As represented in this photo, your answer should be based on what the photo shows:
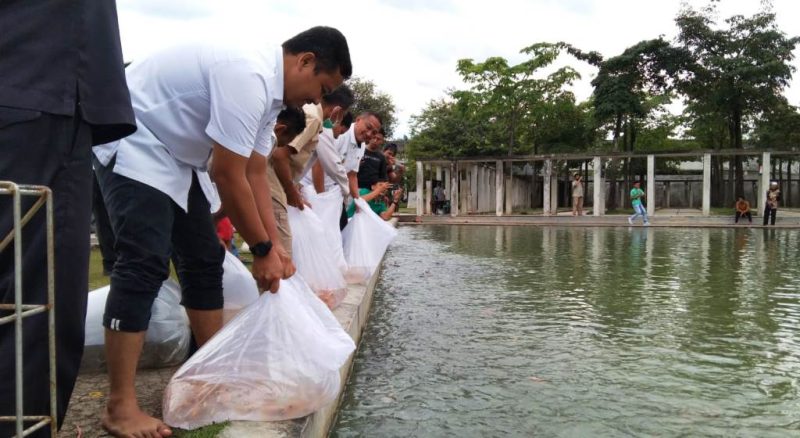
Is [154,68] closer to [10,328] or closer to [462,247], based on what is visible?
[10,328]

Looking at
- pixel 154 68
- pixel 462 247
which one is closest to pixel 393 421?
pixel 154 68

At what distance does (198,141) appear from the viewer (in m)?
2.33

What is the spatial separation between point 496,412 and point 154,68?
6.61 ft

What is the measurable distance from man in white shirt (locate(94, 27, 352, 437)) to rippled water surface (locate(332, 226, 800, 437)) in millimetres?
942

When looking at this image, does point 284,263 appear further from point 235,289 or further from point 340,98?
point 340,98

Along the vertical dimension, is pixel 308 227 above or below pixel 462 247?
above

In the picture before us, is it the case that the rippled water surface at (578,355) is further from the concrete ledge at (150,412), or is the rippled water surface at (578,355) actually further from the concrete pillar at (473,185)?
the concrete pillar at (473,185)

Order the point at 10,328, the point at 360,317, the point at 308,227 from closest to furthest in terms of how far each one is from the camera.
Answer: the point at 10,328, the point at 308,227, the point at 360,317

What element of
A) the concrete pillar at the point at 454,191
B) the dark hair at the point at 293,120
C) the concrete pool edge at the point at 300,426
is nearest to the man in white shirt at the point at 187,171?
the concrete pool edge at the point at 300,426

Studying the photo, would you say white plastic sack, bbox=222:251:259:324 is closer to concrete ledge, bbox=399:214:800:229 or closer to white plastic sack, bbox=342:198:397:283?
white plastic sack, bbox=342:198:397:283

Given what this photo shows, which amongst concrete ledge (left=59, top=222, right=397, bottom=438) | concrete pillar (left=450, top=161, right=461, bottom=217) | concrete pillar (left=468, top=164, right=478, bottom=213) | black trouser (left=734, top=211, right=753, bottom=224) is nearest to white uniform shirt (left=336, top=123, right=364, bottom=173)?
concrete ledge (left=59, top=222, right=397, bottom=438)

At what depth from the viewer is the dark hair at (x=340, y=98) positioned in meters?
4.77

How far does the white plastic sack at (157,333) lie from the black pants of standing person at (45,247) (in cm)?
122

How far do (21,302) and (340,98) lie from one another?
3678 mm
